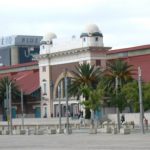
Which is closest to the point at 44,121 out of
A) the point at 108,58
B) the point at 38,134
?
the point at 108,58

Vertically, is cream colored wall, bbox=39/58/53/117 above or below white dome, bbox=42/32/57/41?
below

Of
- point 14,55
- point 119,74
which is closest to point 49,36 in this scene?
point 119,74

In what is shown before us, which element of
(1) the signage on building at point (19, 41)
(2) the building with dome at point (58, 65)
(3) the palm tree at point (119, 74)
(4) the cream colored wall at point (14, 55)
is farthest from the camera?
Answer: (1) the signage on building at point (19, 41)

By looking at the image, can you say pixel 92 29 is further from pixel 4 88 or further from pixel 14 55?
pixel 14 55

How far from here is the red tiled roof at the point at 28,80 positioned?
11150 cm

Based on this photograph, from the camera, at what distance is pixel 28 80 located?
114750mm

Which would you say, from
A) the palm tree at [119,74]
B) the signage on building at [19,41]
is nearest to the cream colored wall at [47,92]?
the palm tree at [119,74]

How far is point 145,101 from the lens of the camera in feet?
221

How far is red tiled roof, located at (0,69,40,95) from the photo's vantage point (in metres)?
112
